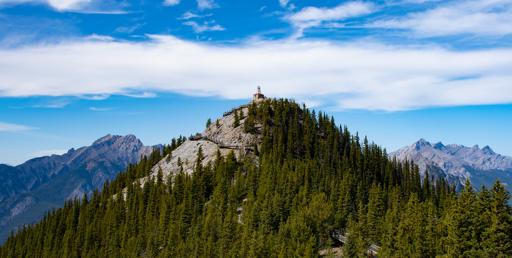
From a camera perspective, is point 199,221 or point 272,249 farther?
point 199,221

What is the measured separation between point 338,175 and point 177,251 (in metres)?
69.5

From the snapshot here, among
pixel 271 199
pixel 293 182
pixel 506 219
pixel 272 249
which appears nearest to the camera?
pixel 506 219

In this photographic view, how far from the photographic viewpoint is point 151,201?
614 feet

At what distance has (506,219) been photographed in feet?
235

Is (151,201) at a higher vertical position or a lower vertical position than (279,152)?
lower

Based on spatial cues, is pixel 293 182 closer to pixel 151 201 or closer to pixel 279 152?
pixel 279 152

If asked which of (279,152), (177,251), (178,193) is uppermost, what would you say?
(279,152)

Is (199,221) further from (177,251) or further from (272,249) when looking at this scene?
(272,249)

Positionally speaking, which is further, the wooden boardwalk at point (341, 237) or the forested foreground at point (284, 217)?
the wooden boardwalk at point (341, 237)

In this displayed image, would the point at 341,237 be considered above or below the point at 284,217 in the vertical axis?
below

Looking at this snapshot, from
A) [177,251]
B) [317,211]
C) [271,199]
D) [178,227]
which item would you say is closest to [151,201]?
[178,227]

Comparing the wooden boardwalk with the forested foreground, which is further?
the wooden boardwalk

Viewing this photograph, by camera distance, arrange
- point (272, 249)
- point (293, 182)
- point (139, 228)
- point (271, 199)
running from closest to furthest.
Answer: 1. point (272, 249)
2. point (271, 199)
3. point (293, 182)
4. point (139, 228)

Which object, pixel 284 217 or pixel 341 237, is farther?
pixel 284 217
